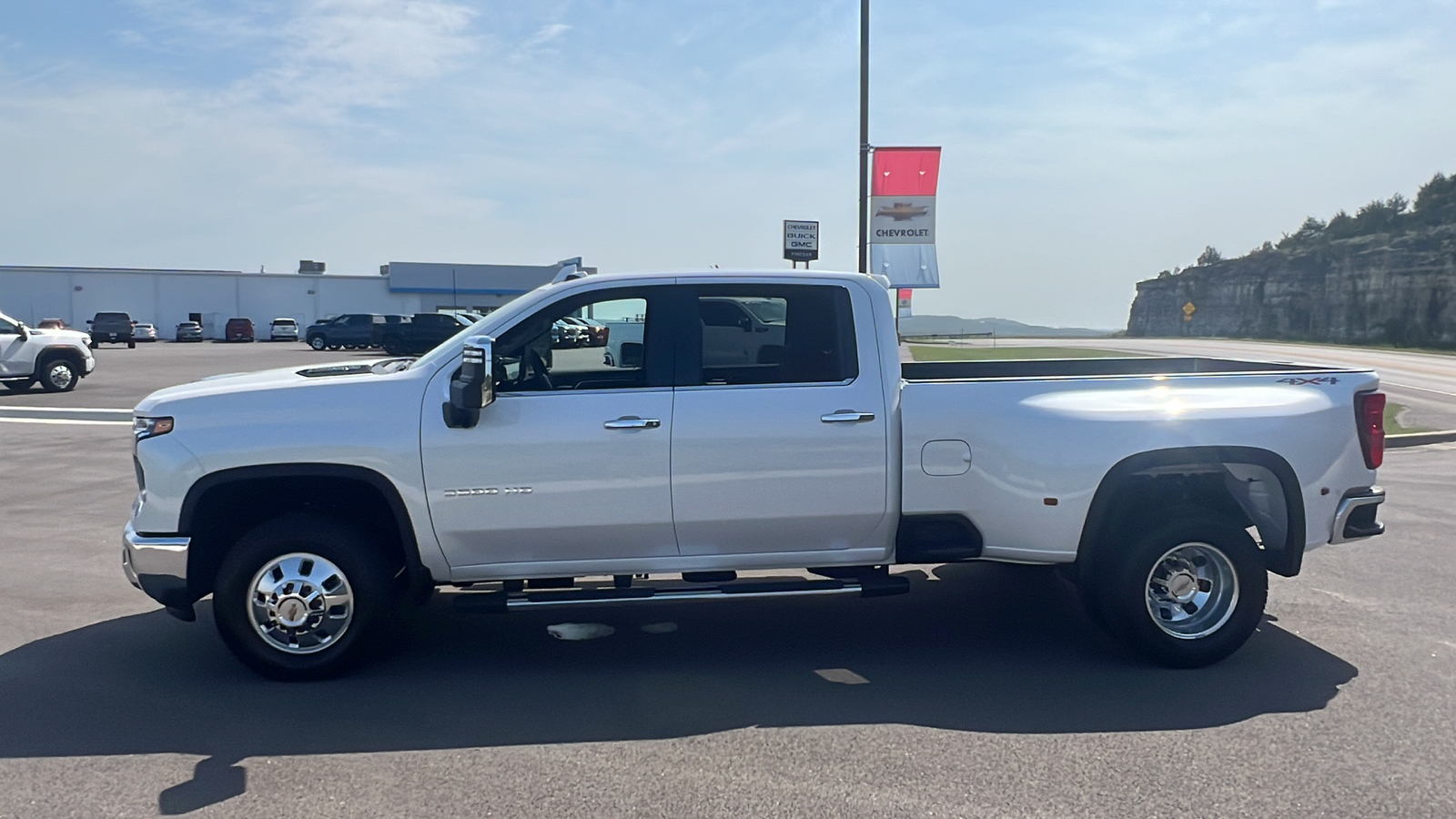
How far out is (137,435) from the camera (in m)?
5.15

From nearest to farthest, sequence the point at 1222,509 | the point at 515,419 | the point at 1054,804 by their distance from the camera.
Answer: the point at 1054,804, the point at 515,419, the point at 1222,509

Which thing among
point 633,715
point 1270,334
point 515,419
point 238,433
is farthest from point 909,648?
point 1270,334

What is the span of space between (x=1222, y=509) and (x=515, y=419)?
12.0 feet

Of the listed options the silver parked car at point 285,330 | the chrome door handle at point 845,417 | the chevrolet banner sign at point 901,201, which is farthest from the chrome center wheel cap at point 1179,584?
the silver parked car at point 285,330

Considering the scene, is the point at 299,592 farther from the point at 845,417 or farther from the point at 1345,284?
the point at 1345,284

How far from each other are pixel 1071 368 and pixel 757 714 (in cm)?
333

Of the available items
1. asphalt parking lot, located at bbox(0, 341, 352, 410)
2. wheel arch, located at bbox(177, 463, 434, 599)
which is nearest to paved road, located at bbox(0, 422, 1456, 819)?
wheel arch, located at bbox(177, 463, 434, 599)

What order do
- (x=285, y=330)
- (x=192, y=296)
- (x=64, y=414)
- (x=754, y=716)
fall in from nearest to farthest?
(x=754, y=716), (x=64, y=414), (x=285, y=330), (x=192, y=296)

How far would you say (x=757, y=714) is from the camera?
479 centimetres

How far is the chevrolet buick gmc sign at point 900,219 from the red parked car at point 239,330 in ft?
171

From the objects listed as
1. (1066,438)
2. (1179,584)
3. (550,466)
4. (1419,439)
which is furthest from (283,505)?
(1419,439)

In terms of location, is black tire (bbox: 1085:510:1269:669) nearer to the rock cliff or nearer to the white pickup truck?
the white pickup truck

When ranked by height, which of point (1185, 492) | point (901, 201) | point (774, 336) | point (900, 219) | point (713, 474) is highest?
point (901, 201)

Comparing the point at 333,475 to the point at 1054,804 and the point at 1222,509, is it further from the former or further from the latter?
the point at 1222,509
